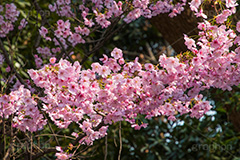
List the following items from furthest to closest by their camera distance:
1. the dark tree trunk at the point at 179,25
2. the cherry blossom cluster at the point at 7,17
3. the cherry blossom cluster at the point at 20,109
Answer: the cherry blossom cluster at the point at 7,17
the dark tree trunk at the point at 179,25
the cherry blossom cluster at the point at 20,109

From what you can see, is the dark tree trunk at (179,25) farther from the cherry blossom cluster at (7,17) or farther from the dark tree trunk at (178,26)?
the cherry blossom cluster at (7,17)

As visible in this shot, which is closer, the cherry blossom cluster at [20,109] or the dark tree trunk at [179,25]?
the cherry blossom cluster at [20,109]

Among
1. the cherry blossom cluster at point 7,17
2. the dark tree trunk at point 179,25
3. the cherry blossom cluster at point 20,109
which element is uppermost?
the cherry blossom cluster at point 7,17

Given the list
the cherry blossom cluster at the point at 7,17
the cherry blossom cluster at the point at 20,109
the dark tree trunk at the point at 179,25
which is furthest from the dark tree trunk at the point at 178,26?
the cherry blossom cluster at the point at 20,109

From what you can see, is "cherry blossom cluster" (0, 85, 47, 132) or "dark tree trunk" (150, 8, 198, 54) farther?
"dark tree trunk" (150, 8, 198, 54)

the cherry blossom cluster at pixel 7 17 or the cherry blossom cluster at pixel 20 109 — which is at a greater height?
the cherry blossom cluster at pixel 7 17

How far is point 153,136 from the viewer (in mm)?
4254

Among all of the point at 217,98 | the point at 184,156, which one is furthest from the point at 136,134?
the point at 217,98

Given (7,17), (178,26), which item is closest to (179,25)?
(178,26)

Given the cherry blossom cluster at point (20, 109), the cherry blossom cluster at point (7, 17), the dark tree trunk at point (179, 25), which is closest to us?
the cherry blossom cluster at point (20, 109)

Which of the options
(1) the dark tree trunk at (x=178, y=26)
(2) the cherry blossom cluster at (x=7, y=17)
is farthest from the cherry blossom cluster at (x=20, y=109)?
(1) the dark tree trunk at (x=178, y=26)

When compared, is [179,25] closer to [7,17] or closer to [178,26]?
[178,26]

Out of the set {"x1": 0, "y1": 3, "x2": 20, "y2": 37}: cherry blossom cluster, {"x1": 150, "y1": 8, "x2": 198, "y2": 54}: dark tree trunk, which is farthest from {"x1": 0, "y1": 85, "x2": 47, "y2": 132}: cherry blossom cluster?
{"x1": 150, "y1": 8, "x2": 198, "y2": 54}: dark tree trunk

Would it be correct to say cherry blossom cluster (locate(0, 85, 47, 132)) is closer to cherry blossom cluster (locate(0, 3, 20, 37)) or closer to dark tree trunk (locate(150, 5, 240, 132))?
cherry blossom cluster (locate(0, 3, 20, 37))
